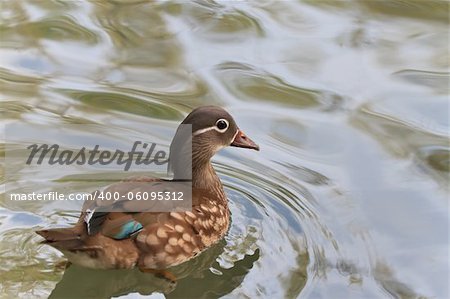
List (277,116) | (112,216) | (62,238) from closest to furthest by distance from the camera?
(62,238), (112,216), (277,116)

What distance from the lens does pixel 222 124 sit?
213 inches

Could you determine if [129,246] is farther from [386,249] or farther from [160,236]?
[386,249]

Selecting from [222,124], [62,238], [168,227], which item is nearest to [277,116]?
[222,124]

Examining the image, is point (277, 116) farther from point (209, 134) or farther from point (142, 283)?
point (142, 283)

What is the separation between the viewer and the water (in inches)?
197

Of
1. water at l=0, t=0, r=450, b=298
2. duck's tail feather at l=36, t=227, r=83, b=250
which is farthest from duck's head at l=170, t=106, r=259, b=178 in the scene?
duck's tail feather at l=36, t=227, r=83, b=250

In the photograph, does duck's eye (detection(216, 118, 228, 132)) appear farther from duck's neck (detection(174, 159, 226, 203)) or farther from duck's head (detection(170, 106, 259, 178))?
duck's neck (detection(174, 159, 226, 203))

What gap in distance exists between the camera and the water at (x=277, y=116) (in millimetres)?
5008

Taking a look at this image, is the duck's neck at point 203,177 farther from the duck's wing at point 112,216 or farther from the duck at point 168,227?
the duck's wing at point 112,216

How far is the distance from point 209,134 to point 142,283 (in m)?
0.98

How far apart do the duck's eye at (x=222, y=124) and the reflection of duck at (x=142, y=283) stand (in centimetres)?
80

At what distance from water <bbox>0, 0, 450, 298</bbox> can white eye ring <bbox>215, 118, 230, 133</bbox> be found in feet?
1.65

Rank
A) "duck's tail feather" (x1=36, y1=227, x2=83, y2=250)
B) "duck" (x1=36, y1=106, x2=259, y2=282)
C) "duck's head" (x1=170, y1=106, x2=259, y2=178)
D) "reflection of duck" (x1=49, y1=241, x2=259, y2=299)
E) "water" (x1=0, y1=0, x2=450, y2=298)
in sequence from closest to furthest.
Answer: "duck's tail feather" (x1=36, y1=227, x2=83, y2=250), "duck" (x1=36, y1=106, x2=259, y2=282), "reflection of duck" (x1=49, y1=241, x2=259, y2=299), "water" (x1=0, y1=0, x2=450, y2=298), "duck's head" (x1=170, y1=106, x2=259, y2=178)

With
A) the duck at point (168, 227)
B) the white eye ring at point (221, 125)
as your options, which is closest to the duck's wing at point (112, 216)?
the duck at point (168, 227)
